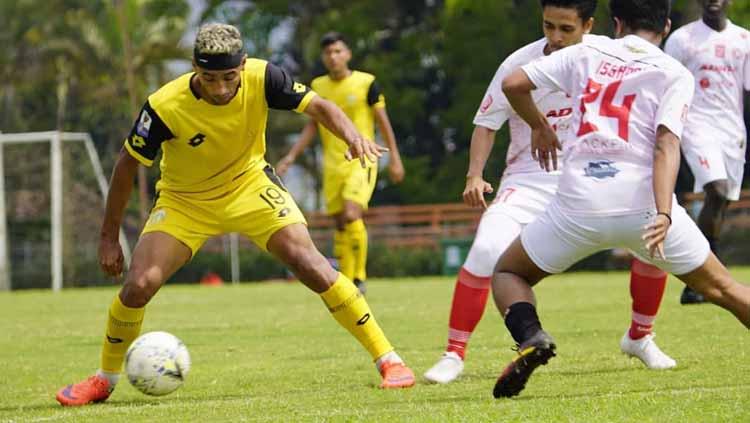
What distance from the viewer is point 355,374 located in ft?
26.6

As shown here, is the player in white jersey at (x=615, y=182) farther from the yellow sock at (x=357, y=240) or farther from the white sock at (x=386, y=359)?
the yellow sock at (x=357, y=240)

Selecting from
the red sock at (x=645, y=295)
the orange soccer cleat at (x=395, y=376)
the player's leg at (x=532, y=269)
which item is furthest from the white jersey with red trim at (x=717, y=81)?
the player's leg at (x=532, y=269)

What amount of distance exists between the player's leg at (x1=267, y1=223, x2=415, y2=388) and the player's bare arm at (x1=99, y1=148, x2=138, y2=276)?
79 cm

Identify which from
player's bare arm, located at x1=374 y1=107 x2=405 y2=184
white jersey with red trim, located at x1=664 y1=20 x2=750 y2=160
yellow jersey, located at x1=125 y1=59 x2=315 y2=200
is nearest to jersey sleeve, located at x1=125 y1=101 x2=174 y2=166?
yellow jersey, located at x1=125 y1=59 x2=315 y2=200

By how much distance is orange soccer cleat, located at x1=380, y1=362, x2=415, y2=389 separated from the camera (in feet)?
23.7

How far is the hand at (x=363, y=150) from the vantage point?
6.81 m

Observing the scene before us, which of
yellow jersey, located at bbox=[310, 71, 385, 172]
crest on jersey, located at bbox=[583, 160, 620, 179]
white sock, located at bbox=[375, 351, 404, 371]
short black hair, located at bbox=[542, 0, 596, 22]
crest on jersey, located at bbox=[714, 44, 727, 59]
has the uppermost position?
short black hair, located at bbox=[542, 0, 596, 22]

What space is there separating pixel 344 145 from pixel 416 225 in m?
18.5

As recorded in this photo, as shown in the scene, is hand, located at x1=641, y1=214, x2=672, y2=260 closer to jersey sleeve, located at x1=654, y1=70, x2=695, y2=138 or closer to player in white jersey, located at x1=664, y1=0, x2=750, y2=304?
jersey sleeve, located at x1=654, y1=70, x2=695, y2=138

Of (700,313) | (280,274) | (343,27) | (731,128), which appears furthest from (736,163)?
(343,27)

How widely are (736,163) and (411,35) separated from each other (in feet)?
102

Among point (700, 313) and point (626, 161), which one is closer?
point (626, 161)

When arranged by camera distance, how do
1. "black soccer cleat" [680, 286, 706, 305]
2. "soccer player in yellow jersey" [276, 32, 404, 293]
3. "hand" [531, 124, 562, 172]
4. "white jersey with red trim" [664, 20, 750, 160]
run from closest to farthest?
1. "hand" [531, 124, 562, 172]
2. "white jersey with red trim" [664, 20, 750, 160]
3. "black soccer cleat" [680, 286, 706, 305]
4. "soccer player in yellow jersey" [276, 32, 404, 293]

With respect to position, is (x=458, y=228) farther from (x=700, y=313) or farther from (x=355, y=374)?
(x=355, y=374)
